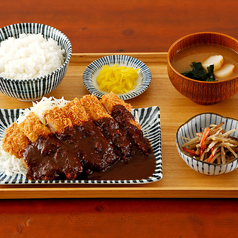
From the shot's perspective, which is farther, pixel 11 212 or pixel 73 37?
pixel 73 37

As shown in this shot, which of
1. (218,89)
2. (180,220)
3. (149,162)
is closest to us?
(180,220)

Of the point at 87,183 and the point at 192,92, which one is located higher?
the point at 192,92

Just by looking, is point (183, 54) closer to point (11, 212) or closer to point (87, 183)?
point (87, 183)

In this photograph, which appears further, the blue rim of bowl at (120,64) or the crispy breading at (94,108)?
the blue rim of bowl at (120,64)

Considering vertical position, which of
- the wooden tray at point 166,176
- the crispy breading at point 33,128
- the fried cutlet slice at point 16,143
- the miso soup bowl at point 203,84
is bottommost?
the wooden tray at point 166,176

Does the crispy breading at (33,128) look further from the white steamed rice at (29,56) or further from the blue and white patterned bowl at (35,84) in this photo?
the white steamed rice at (29,56)

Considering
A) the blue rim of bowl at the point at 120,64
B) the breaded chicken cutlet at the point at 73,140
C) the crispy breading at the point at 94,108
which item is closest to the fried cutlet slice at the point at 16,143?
the breaded chicken cutlet at the point at 73,140

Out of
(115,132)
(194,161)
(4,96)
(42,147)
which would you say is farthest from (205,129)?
(4,96)
